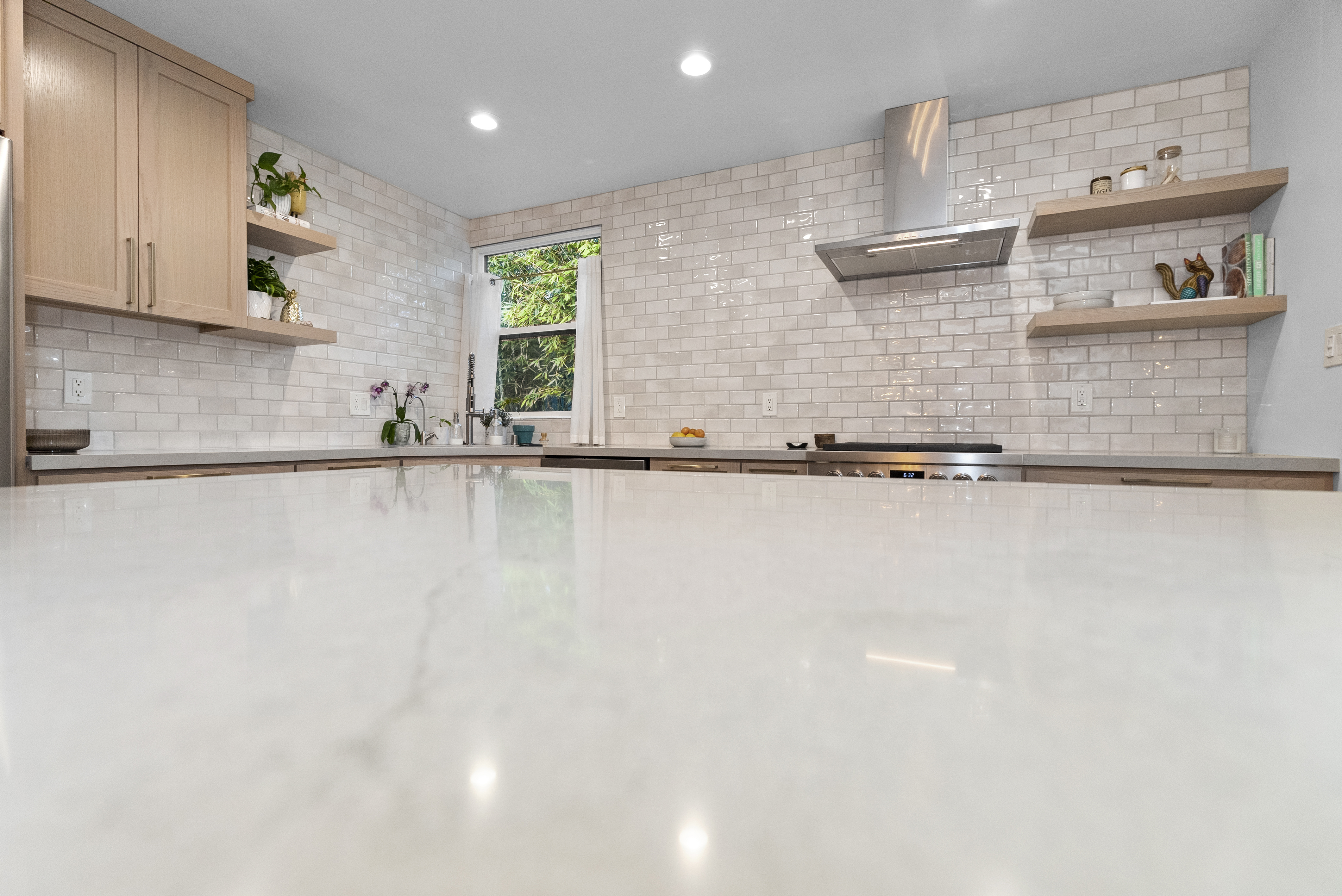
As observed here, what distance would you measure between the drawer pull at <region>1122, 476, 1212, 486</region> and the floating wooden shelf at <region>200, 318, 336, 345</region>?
3.58 m

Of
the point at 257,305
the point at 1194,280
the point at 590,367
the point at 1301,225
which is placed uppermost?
the point at 1301,225

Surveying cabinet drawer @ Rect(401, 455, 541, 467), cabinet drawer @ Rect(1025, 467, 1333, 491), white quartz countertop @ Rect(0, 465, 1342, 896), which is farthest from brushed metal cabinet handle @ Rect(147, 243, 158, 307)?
cabinet drawer @ Rect(1025, 467, 1333, 491)

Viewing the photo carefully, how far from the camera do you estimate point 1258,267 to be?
2635 millimetres

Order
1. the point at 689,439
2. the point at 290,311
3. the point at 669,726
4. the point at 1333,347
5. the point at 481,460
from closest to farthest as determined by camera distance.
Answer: the point at 669,726, the point at 1333,347, the point at 290,311, the point at 689,439, the point at 481,460

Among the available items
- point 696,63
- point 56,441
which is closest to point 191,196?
point 56,441

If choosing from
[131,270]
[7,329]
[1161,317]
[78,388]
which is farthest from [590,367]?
[1161,317]

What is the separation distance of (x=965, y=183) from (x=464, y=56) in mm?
2457

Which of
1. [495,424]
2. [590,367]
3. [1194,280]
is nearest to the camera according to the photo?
[1194,280]

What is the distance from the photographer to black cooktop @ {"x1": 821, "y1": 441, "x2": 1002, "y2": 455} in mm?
2777

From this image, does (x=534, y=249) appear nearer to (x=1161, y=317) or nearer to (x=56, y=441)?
(x=56, y=441)

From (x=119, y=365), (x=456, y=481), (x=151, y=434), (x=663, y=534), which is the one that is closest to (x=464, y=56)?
(x=119, y=365)

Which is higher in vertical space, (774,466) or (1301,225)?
(1301,225)

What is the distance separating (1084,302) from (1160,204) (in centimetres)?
46

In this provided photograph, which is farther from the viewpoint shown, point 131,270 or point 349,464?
point 349,464
